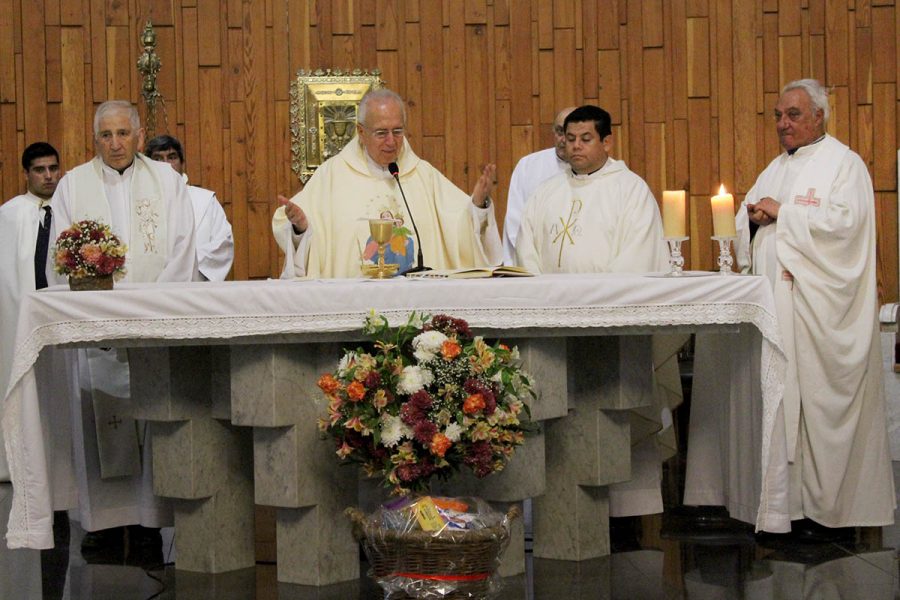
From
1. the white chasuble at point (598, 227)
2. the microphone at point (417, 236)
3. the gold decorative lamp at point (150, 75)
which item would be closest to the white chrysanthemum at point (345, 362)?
the microphone at point (417, 236)

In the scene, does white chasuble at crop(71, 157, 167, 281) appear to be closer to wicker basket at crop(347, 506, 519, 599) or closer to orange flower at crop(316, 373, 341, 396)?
orange flower at crop(316, 373, 341, 396)

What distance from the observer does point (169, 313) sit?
4.70 meters

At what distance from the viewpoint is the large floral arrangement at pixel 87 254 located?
4.80 m

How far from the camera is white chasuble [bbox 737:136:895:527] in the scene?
18.4 ft

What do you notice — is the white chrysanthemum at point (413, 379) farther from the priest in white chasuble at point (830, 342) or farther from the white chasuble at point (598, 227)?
the priest in white chasuble at point (830, 342)

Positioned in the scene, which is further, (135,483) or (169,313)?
(135,483)

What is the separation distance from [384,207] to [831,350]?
194cm

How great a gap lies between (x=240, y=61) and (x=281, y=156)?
633 millimetres

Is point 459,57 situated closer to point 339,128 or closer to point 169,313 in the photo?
point 339,128

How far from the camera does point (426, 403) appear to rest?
4434 mm

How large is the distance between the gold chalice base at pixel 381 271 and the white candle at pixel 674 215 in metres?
1.03

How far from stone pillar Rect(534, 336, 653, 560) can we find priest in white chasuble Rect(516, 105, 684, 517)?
1.59 ft

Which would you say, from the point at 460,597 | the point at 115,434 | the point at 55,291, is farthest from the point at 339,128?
the point at 460,597

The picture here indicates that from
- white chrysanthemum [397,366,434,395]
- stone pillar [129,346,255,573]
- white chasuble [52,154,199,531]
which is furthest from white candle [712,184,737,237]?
white chasuble [52,154,199,531]
